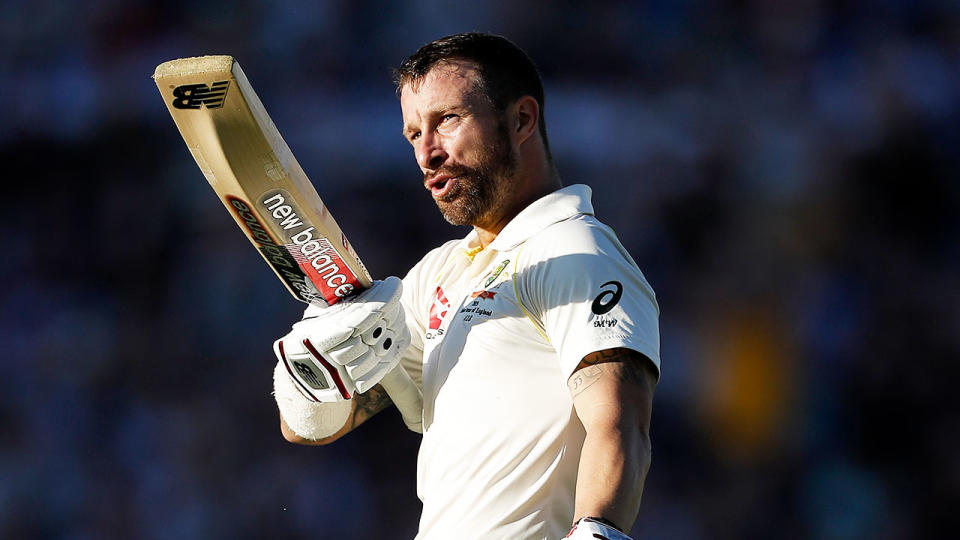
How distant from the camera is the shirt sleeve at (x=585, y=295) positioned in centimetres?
184

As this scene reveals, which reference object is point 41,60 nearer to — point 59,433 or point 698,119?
point 59,433

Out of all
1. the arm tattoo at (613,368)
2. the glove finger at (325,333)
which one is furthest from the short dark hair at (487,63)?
the arm tattoo at (613,368)

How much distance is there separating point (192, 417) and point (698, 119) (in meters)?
2.91

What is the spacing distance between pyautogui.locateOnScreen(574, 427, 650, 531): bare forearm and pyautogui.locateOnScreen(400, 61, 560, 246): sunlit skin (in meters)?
0.75

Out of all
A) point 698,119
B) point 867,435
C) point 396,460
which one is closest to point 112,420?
point 396,460

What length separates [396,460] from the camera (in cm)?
481

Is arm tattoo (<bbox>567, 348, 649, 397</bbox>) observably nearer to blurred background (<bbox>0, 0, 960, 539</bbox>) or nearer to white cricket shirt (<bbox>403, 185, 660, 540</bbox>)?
white cricket shirt (<bbox>403, 185, 660, 540</bbox>)

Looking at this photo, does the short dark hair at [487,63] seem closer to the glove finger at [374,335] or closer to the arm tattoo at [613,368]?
the glove finger at [374,335]

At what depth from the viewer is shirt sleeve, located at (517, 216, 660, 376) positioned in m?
1.84

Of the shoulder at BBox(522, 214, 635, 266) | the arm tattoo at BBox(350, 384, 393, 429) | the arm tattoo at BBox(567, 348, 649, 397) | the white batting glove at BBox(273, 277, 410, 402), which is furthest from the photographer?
the arm tattoo at BBox(350, 384, 393, 429)

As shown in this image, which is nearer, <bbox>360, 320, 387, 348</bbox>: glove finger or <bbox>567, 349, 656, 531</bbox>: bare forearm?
<bbox>567, 349, 656, 531</bbox>: bare forearm

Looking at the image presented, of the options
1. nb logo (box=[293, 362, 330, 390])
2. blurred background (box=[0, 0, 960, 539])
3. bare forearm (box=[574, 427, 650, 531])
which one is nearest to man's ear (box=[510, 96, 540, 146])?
nb logo (box=[293, 362, 330, 390])

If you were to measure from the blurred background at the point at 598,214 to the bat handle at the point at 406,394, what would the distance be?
95.5 inches

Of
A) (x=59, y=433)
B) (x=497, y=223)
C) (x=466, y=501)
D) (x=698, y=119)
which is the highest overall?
(x=497, y=223)
